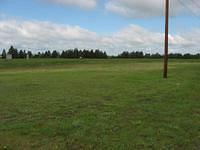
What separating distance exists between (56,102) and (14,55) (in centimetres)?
11581

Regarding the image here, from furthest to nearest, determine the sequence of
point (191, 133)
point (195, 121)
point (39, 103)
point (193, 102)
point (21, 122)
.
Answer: point (193, 102), point (39, 103), point (195, 121), point (21, 122), point (191, 133)

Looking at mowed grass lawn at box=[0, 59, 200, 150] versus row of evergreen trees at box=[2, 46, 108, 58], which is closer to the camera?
mowed grass lawn at box=[0, 59, 200, 150]

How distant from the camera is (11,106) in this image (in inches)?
497

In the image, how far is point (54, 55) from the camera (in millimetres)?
126812

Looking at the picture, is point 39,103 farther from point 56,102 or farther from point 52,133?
point 52,133

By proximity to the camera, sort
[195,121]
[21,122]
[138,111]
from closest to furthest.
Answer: [21,122] < [195,121] < [138,111]

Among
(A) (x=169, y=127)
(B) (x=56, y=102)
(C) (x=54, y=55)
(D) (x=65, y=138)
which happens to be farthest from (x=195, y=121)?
(C) (x=54, y=55)

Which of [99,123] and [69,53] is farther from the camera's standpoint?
[69,53]

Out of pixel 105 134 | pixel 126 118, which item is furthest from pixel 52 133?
pixel 126 118

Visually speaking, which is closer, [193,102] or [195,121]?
[195,121]

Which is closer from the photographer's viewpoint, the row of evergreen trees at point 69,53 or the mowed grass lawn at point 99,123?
the mowed grass lawn at point 99,123

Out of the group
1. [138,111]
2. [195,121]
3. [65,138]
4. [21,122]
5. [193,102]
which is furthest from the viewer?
[193,102]

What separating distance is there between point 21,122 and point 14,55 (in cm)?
11951

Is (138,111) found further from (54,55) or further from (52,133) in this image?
(54,55)
